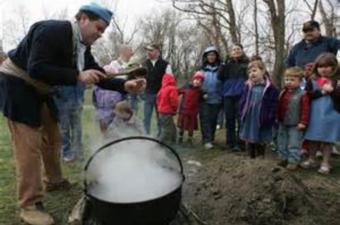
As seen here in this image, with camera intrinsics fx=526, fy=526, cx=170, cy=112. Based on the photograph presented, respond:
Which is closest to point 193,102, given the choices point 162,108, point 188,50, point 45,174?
point 162,108

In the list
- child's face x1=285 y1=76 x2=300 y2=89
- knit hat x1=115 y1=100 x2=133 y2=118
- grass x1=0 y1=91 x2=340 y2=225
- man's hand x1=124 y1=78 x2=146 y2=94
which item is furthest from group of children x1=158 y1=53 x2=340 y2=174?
man's hand x1=124 y1=78 x2=146 y2=94

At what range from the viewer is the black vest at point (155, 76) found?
8.98 meters

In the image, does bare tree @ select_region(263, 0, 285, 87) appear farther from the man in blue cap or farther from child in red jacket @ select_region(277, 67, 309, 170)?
the man in blue cap

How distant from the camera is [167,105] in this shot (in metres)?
8.73

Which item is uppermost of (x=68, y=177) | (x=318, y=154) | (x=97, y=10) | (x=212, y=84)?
(x=97, y=10)

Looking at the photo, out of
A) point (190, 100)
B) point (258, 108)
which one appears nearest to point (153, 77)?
point (190, 100)

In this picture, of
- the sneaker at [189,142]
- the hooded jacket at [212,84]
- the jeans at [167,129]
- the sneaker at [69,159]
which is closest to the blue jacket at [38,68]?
the sneaker at [69,159]

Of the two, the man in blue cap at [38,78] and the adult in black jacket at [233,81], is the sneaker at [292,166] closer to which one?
the adult in black jacket at [233,81]

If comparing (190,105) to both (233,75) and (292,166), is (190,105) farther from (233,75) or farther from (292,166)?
(292,166)

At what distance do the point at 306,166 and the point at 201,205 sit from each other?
271 cm

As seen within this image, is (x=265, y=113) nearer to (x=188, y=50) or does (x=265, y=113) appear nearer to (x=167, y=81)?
(x=167, y=81)

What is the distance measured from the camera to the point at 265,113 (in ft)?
23.0

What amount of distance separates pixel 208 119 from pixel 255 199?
164 inches

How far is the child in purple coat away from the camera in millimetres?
7008
